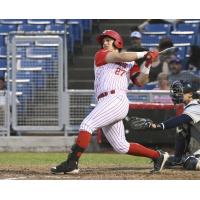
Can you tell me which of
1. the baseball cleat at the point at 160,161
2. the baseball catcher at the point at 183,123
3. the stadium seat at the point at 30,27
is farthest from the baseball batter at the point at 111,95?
the stadium seat at the point at 30,27

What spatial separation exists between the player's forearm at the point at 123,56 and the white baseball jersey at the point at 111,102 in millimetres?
102

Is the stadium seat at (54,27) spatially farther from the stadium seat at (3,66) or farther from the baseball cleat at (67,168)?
the baseball cleat at (67,168)

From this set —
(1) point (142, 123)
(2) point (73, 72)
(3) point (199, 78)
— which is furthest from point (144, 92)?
(1) point (142, 123)

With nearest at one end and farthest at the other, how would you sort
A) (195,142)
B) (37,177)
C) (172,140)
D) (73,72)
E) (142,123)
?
1. (37,177)
2. (142,123)
3. (195,142)
4. (172,140)
5. (73,72)

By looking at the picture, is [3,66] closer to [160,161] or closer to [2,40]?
[2,40]

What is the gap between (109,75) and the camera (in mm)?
9242

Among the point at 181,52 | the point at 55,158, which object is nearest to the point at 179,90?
the point at 55,158

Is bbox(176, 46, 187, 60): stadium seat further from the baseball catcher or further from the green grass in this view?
the baseball catcher

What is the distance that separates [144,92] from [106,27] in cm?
458

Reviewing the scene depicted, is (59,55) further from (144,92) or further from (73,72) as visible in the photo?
(73,72)

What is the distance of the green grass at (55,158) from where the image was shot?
11883mm

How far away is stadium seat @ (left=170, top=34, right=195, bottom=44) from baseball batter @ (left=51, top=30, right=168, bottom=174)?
8.09 m

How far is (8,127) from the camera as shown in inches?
582

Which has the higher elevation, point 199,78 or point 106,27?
point 106,27
